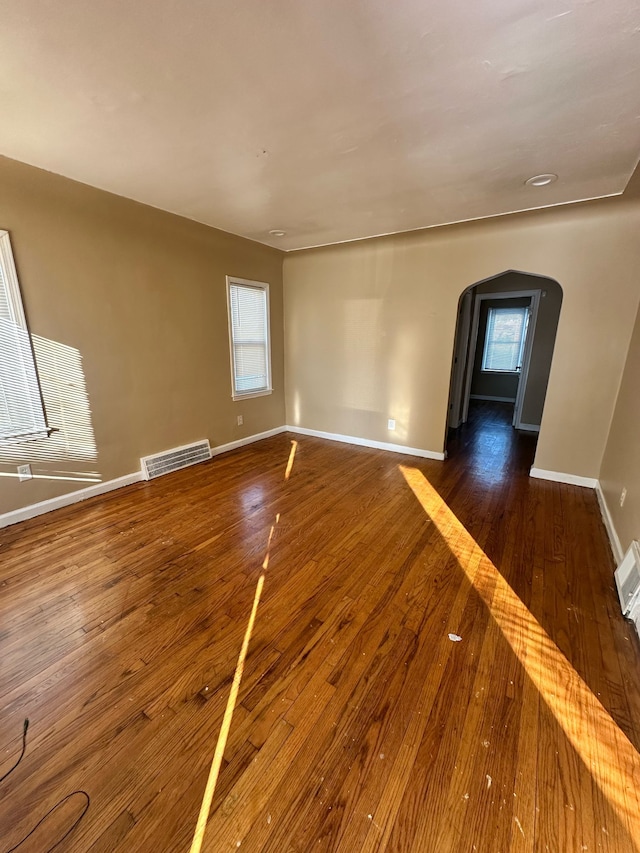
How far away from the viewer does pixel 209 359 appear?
407 centimetres

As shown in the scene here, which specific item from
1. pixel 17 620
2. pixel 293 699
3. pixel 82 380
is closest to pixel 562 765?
pixel 293 699

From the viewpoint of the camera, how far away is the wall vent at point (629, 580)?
5.99 feet

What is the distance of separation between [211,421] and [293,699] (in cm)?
327

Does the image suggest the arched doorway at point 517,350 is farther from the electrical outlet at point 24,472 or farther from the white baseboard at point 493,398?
the electrical outlet at point 24,472

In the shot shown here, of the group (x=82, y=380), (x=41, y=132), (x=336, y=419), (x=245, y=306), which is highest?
(x=41, y=132)

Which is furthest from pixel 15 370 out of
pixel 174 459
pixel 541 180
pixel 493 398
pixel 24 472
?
pixel 493 398

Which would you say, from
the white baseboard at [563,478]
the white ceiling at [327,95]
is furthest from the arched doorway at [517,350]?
the white ceiling at [327,95]

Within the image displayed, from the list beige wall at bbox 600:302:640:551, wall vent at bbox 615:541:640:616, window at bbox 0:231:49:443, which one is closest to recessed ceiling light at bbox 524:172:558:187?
beige wall at bbox 600:302:640:551

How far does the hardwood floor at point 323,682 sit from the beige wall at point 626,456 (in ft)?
0.90

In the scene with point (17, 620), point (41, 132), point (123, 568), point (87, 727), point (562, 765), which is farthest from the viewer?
point (123, 568)

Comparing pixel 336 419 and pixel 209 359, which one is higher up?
pixel 209 359

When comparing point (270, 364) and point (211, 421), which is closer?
point (211, 421)

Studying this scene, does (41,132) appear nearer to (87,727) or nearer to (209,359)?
(209,359)

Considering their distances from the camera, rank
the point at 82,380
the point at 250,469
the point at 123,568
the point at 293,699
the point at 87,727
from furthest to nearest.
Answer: the point at 250,469 < the point at 82,380 < the point at 123,568 < the point at 293,699 < the point at 87,727
